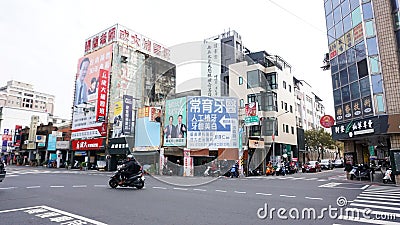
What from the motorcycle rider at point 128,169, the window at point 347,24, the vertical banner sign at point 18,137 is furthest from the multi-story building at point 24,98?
the window at point 347,24

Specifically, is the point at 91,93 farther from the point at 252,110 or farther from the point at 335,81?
the point at 335,81

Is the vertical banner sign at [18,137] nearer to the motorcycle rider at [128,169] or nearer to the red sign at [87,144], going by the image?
the red sign at [87,144]

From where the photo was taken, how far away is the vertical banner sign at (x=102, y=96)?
1350 inches

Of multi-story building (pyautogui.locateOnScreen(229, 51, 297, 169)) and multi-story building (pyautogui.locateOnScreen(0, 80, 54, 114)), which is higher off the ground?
multi-story building (pyautogui.locateOnScreen(0, 80, 54, 114))

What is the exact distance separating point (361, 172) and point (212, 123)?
11889mm

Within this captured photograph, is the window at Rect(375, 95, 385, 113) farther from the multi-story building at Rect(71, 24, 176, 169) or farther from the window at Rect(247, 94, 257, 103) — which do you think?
the multi-story building at Rect(71, 24, 176, 169)

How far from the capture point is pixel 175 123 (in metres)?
25.9

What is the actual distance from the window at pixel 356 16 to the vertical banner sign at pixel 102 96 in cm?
2857

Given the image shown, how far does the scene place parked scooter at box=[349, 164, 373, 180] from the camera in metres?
17.6

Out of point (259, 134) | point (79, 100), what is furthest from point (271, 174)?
point (79, 100)

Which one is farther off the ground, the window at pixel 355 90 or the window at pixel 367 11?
the window at pixel 367 11

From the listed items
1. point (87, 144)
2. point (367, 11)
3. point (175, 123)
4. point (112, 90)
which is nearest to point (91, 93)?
point (112, 90)

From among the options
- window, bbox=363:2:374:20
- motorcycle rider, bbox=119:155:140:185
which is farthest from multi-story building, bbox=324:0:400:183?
motorcycle rider, bbox=119:155:140:185

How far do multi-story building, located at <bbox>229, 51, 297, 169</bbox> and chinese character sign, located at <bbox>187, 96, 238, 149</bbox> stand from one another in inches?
108
